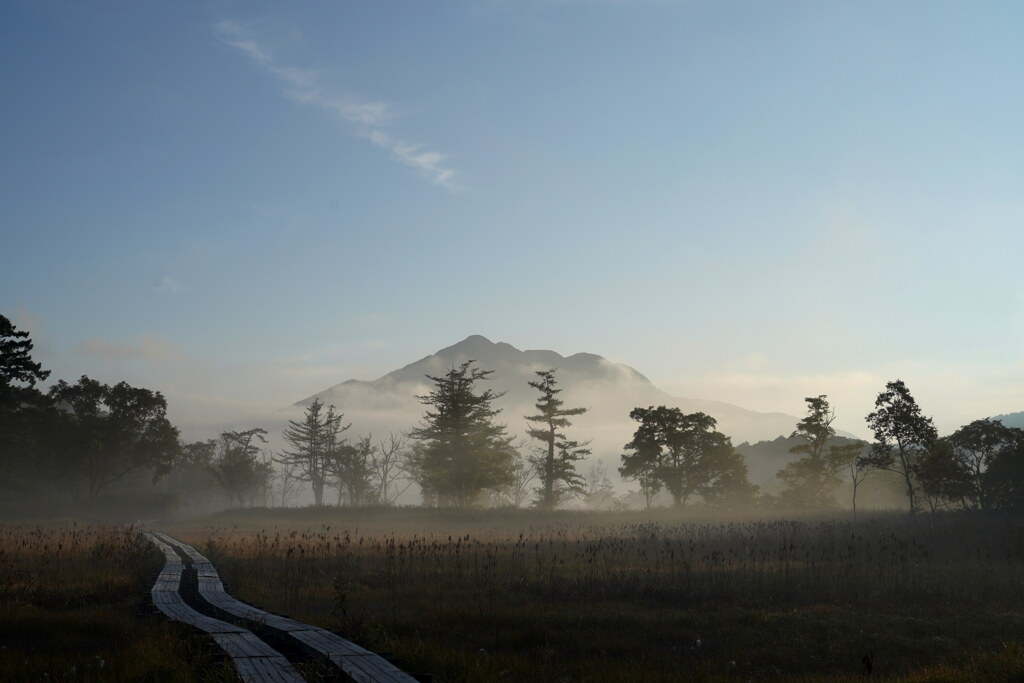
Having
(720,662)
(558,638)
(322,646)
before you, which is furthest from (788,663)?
(322,646)

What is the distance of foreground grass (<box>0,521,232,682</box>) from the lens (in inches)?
322

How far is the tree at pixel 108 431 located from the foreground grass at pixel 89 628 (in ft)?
177

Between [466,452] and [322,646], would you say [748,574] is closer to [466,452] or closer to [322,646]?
[322,646]

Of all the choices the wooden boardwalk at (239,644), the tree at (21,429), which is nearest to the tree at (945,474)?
the wooden boardwalk at (239,644)

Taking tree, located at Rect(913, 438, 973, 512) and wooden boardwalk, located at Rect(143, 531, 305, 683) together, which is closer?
wooden boardwalk, located at Rect(143, 531, 305, 683)

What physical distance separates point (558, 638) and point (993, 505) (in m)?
33.4

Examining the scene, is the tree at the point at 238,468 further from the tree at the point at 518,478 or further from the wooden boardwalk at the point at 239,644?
the wooden boardwalk at the point at 239,644

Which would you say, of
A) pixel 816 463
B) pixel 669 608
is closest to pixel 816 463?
pixel 816 463

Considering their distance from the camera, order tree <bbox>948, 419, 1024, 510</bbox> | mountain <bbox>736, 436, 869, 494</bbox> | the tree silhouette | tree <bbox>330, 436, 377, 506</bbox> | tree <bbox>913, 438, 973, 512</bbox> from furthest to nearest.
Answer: mountain <bbox>736, 436, 869, 494</bbox>
tree <bbox>330, 436, 377, 506</bbox>
the tree silhouette
tree <bbox>913, 438, 973, 512</bbox>
tree <bbox>948, 419, 1024, 510</bbox>

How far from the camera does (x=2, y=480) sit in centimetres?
6462

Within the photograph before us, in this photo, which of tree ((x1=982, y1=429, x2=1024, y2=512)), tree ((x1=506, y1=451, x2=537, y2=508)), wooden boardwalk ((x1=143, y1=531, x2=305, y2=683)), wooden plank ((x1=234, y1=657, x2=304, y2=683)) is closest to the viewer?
wooden plank ((x1=234, y1=657, x2=304, y2=683))

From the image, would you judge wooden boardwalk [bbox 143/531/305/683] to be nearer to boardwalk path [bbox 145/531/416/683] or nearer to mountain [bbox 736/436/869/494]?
boardwalk path [bbox 145/531/416/683]

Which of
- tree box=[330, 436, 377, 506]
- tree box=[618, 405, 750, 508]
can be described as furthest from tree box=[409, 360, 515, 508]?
tree box=[330, 436, 377, 506]

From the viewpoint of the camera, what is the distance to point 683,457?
192 ft
